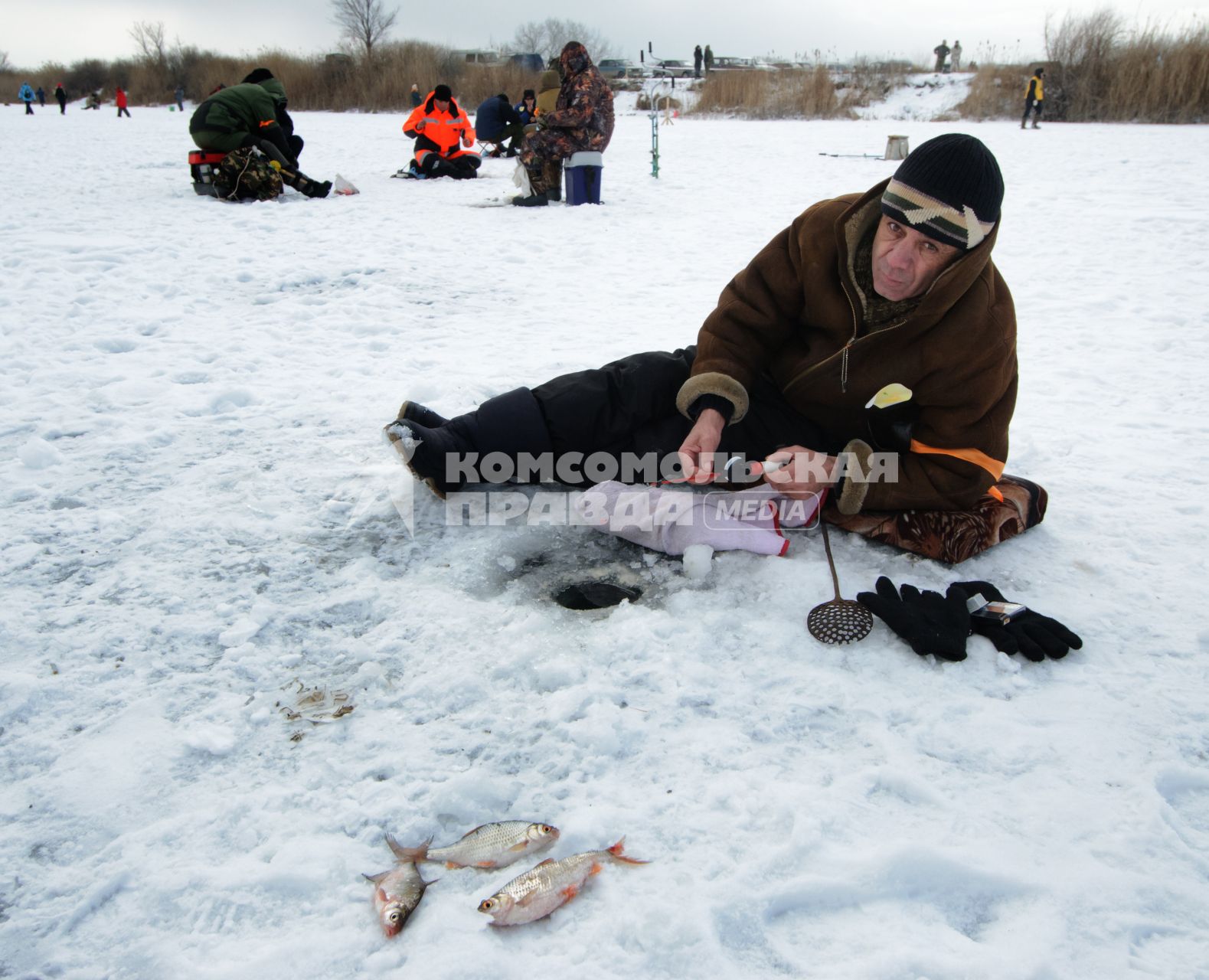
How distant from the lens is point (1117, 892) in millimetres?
1180

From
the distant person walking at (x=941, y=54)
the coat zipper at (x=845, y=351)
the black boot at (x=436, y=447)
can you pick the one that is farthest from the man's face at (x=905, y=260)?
the distant person walking at (x=941, y=54)

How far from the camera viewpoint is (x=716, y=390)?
82.6 inches

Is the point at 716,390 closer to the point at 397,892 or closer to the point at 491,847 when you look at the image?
the point at 491,847

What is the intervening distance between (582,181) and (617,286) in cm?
295

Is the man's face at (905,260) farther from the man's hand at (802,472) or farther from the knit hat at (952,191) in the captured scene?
the man's hand at (802,472)

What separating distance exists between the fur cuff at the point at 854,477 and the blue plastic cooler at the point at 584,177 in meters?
5.83

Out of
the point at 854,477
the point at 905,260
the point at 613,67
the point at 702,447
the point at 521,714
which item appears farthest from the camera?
the point at 613,67

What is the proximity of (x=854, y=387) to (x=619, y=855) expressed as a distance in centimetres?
132

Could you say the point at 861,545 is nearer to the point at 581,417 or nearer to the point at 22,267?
the point at 581,417

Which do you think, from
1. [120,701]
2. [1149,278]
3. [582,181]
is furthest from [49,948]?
[582,181]

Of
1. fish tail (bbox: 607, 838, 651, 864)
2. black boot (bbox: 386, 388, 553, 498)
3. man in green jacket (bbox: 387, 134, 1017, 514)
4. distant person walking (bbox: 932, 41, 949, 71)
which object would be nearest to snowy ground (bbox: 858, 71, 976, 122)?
distant person walking (bbox: 932, 41, 949, 71)

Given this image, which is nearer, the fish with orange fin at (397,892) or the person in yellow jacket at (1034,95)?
the fish with orange fin at (397,892)

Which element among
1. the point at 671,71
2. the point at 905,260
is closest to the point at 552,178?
the point at 905,260

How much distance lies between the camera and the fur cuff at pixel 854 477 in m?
1.99
